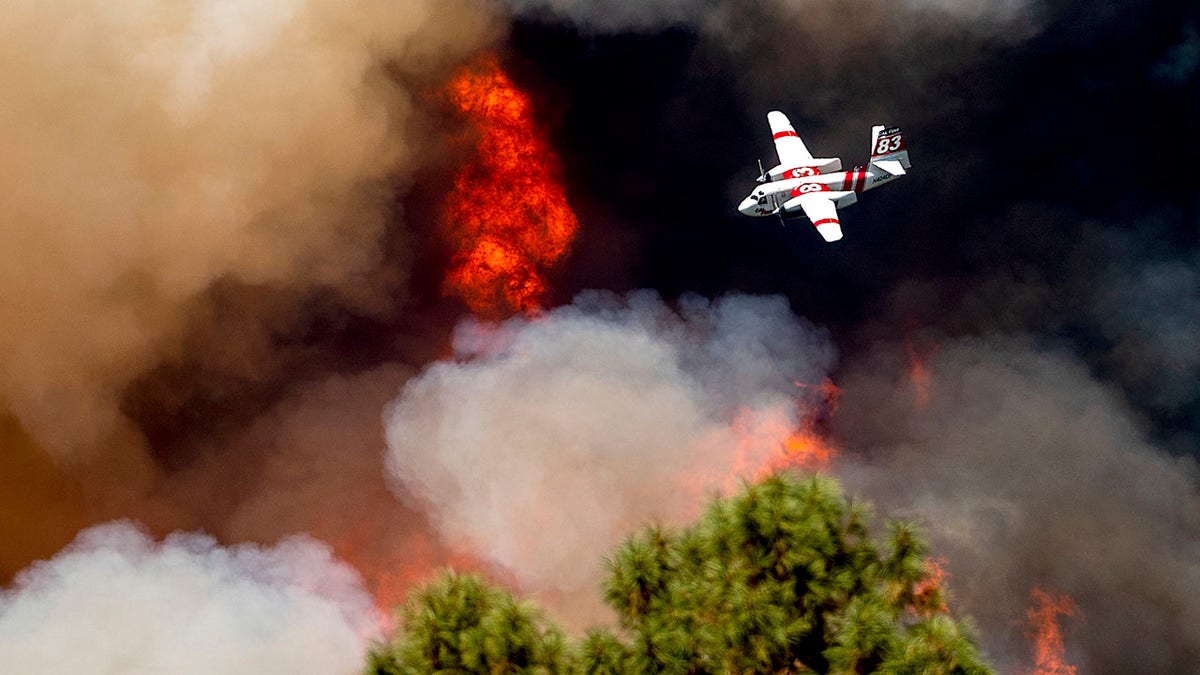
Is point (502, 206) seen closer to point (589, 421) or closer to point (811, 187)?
point (589, 421)

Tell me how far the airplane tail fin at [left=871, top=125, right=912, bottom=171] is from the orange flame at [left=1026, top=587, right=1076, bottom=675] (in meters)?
33.6

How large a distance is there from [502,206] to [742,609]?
58262 mm

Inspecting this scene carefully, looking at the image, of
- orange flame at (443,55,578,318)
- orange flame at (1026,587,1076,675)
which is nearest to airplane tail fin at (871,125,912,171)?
orange flame at (443,55,578,318)

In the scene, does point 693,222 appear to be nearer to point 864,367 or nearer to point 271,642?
point 864,367

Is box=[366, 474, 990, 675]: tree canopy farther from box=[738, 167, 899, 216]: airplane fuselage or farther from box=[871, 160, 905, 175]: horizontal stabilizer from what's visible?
box=[871, 160, 905, 175]: horizontal stabilizer

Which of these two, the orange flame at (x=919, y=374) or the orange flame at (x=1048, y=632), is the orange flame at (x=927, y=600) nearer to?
the orange flame at (x=1048, y=632)

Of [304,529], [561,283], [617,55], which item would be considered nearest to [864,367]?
[561,283]

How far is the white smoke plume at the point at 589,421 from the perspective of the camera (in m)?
71.4

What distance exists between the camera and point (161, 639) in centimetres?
6788

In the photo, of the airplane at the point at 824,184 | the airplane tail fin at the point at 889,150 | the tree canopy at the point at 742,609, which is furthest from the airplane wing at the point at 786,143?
the tree canopy at the point at 742,609

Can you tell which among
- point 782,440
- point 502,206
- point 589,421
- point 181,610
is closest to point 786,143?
point 502,206

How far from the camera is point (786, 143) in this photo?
272 feet

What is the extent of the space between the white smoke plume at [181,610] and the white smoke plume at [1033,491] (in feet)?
125

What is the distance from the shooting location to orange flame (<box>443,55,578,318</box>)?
80500mm
